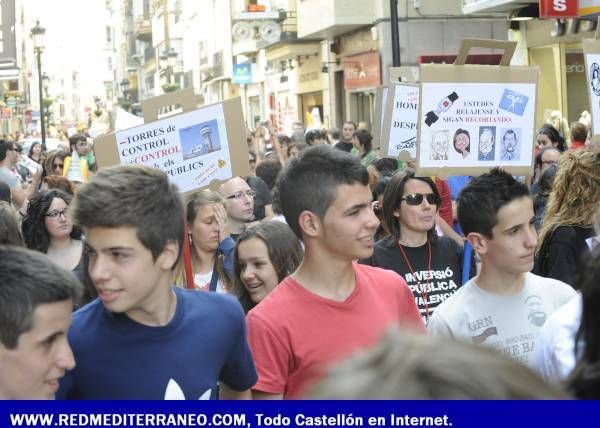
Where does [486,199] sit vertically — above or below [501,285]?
above

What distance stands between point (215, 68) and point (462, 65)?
1607 inches

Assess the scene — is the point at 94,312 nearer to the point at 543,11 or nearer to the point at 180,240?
the point at 180,240

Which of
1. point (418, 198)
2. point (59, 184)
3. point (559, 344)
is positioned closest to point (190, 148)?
point (418, 198)

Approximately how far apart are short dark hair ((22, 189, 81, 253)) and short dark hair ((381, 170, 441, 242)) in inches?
88.3

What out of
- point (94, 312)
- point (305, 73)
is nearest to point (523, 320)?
point (94, 312)

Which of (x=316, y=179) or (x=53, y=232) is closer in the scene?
(x=316, y=179)

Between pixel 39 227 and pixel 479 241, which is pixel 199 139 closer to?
pixel 39 227

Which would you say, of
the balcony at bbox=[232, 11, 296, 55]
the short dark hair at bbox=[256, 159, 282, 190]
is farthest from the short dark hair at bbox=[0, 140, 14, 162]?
the balcony at bbox=[232, 11, 296, 55]

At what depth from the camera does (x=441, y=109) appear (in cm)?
625

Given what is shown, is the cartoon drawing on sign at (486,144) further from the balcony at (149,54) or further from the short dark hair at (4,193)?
the balcony at (149,54)

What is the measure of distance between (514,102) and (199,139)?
6.77 feet

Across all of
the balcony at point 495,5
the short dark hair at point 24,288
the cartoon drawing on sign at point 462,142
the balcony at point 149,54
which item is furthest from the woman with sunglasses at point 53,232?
the balcony at point 149,54

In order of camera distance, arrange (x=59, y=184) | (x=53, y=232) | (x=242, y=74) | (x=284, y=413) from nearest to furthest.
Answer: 1. (x=284, y=413)
2. (x=53, y=232)
3. (x=59, y=184)
4. (x=242, y=74)

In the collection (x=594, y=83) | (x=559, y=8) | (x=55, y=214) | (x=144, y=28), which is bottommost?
(x=55, y=214)
